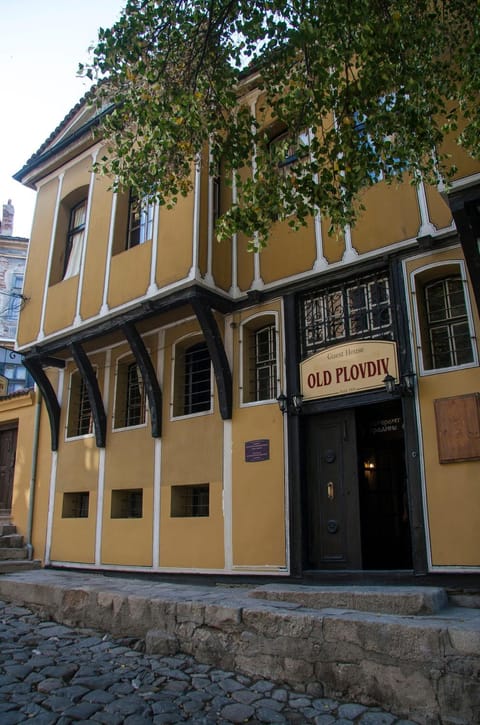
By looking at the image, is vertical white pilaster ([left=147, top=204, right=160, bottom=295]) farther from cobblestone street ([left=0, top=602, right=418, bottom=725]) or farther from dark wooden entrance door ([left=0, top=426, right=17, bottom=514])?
dark wooden entrance door ([left=0, top=426, right=17, bottom=514])

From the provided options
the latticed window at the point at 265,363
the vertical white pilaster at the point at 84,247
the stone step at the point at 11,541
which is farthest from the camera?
the stone step at the point at 11,541

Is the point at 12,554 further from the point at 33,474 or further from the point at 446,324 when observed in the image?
the point at 446,324

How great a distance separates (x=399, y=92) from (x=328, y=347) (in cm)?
352

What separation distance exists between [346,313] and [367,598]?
13.4ft

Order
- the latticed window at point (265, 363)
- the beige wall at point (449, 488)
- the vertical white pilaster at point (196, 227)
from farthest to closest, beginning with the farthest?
the latticed window at point (265, 363), the vertical white pilaster at point (196, 227), the beige wall at point (449, 488)

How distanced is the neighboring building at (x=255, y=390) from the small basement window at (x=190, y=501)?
0.02 m

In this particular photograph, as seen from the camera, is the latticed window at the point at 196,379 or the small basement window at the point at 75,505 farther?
the small basement window at the point at 75,505

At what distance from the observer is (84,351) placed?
11.2 metres

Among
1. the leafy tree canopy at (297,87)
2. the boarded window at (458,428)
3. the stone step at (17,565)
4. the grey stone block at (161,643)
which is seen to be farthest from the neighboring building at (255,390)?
the grey stone block at (161,643)

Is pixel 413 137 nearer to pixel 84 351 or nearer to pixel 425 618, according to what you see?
pixel 425 618

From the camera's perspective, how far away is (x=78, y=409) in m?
12.3

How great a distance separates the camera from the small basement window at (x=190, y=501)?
31.7ft

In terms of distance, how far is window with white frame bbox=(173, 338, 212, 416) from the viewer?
10.1 meters

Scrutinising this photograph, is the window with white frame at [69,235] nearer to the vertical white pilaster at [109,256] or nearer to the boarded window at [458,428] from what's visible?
the vertical white pilaster at [109,256]
